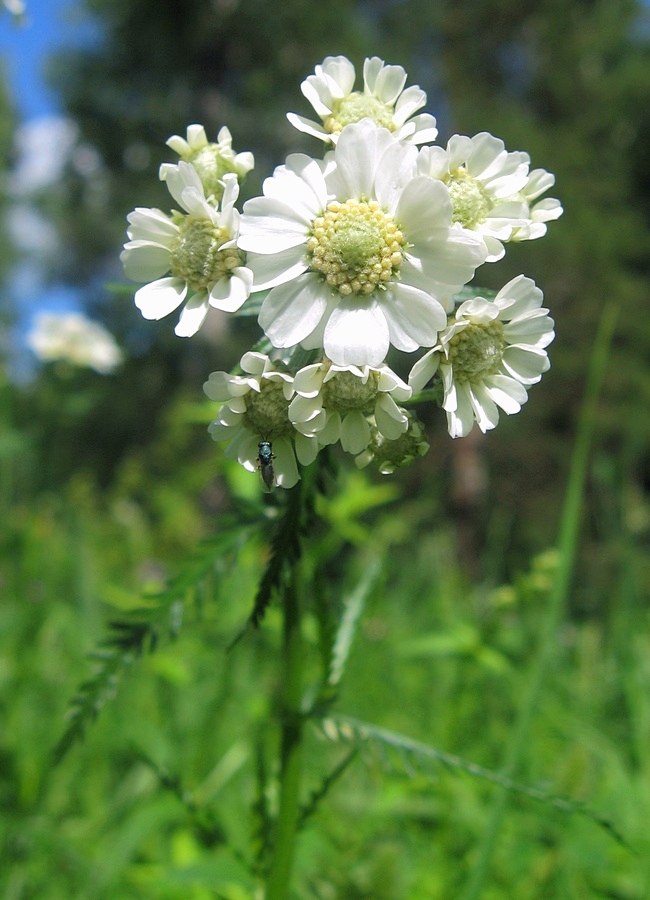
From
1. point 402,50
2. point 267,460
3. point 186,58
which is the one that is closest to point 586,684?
point 267,460

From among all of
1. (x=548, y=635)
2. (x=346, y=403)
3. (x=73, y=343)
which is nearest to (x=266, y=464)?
(x=346, y=403)

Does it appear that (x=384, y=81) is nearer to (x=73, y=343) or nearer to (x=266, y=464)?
(x=266, y=464)

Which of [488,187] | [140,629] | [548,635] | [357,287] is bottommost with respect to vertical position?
[548,635]

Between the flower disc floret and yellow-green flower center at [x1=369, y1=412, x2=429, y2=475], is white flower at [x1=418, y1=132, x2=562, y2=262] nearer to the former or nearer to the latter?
the flower disc floret

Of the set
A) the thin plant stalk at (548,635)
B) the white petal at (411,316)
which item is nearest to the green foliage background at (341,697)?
the thin plant stalk at (548,635)

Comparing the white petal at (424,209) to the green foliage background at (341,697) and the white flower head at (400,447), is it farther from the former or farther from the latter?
the green foliage background at (341,697)

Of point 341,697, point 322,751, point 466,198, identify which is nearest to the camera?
point 466,198
